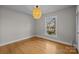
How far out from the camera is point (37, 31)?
103 centimetres

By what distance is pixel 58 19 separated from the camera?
97cm

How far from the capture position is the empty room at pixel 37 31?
0.89m

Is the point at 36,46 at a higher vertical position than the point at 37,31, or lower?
lower

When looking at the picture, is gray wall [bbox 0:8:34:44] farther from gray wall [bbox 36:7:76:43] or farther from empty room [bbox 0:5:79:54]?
gray wall [bbox 36:7:76:43]

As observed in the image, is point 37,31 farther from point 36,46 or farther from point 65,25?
point 65,25

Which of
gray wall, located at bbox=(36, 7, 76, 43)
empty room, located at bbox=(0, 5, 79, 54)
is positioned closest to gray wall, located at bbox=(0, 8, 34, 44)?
empty room, located at bbox=(0, 5, 79, 54)

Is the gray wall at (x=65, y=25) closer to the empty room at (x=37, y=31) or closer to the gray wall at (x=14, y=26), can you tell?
the empty room at (x=37, y=31)

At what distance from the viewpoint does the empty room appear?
888 millimetres

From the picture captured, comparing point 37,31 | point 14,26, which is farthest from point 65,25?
point 14,26

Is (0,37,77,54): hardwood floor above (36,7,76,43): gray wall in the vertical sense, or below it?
below

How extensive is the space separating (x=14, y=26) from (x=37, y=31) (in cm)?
30

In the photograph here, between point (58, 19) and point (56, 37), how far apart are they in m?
0.22
